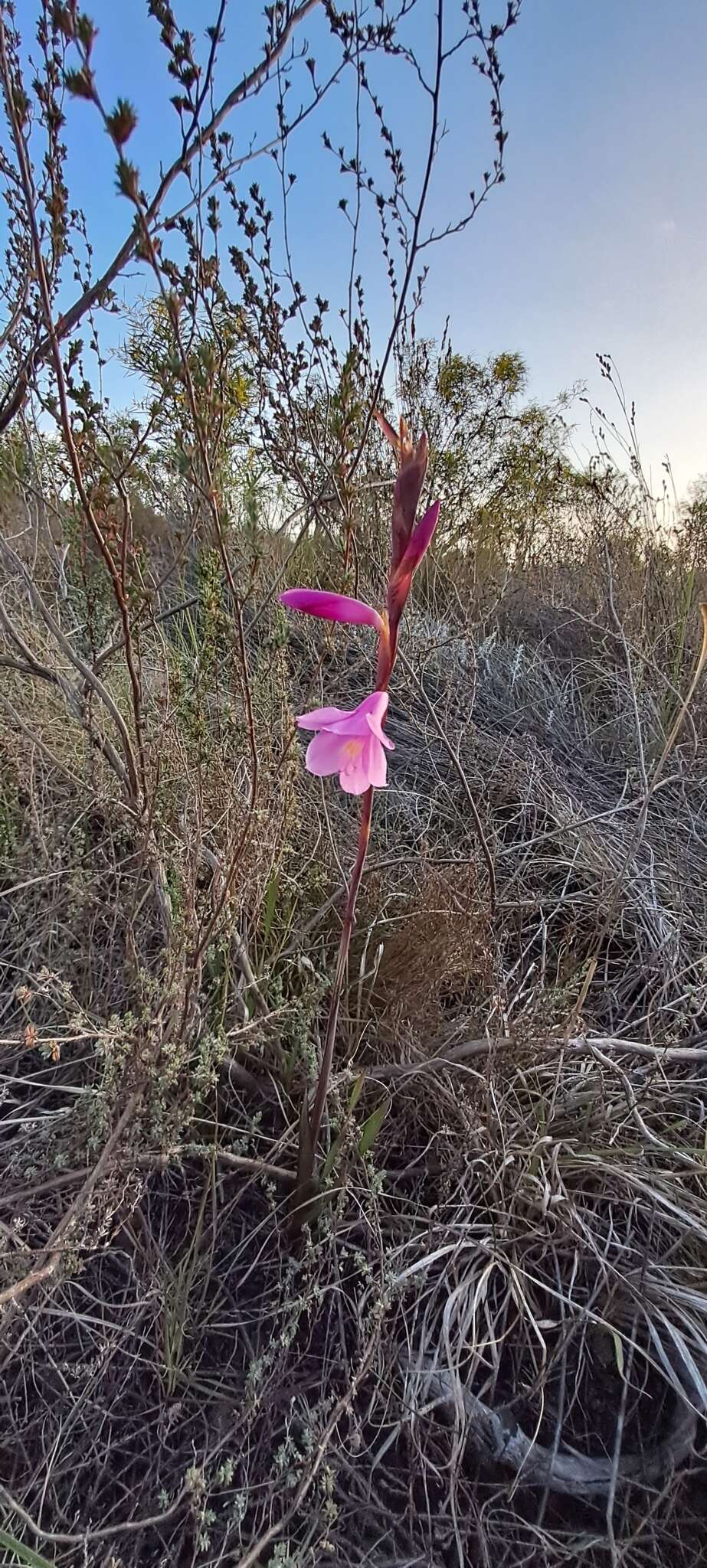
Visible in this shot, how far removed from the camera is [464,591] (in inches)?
143

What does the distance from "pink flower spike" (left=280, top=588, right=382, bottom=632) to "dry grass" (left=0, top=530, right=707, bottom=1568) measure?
1.39 ft

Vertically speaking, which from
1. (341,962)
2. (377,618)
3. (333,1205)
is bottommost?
(333,1205)

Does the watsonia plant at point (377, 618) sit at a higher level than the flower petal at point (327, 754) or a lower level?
higher

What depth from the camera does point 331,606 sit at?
0.88 meters

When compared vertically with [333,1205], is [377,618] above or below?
above

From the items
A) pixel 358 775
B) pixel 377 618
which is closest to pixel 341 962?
pixel 358 775

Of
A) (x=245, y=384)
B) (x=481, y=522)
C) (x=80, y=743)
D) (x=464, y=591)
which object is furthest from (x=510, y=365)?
(x=80, y=743)

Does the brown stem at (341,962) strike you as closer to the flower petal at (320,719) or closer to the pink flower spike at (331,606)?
the flower petal at (320,719)

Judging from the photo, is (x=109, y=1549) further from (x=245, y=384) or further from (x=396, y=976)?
(x=245, y=384)

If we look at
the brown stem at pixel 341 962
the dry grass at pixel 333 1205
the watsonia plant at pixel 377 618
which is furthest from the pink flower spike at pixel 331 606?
the dry grass at pixel 333 1205

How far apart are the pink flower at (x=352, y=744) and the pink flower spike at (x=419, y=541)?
165mm

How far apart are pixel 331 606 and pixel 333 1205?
1070 millimetres

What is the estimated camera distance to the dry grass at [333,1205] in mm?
1002

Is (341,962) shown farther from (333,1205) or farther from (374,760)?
(333,1205)
